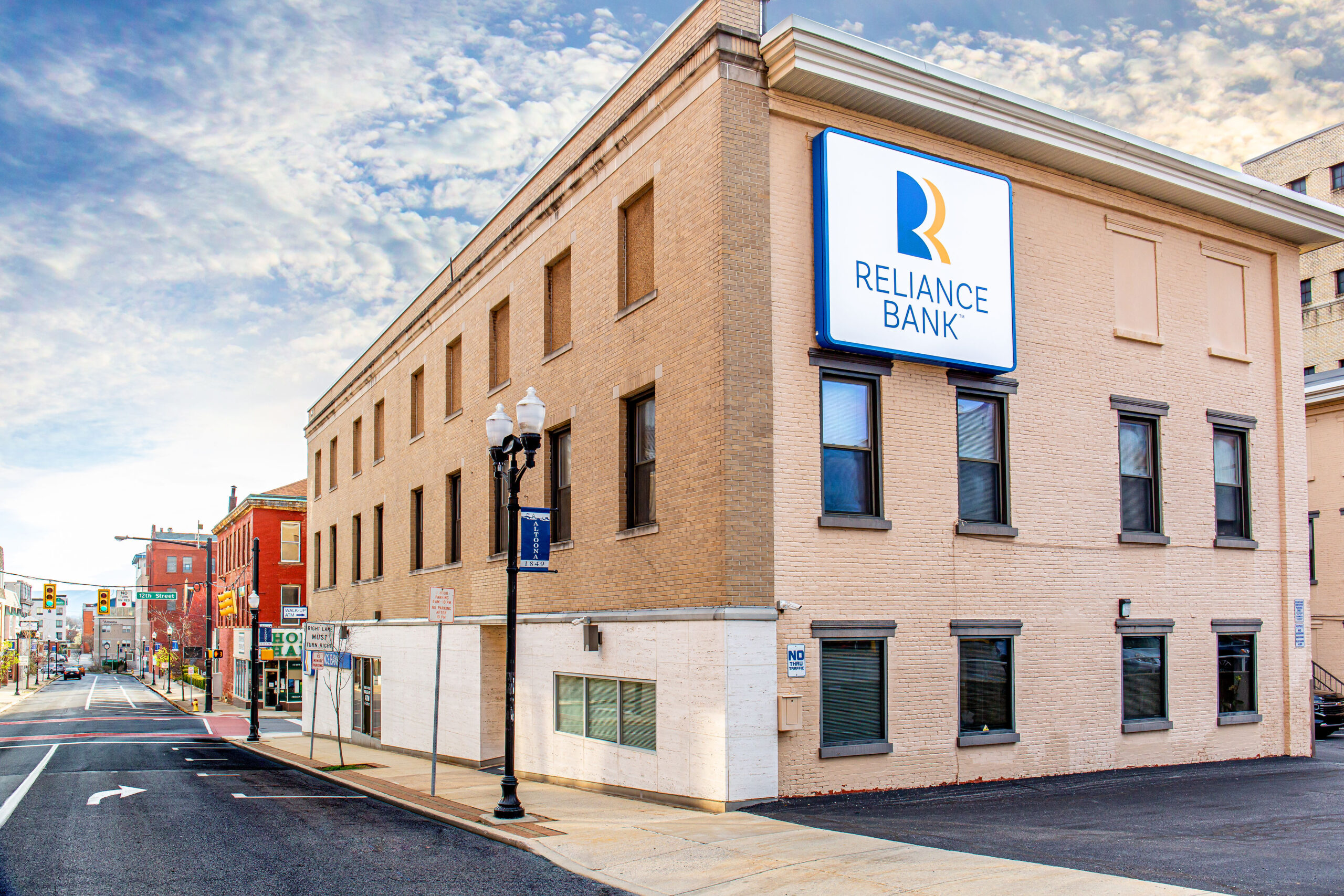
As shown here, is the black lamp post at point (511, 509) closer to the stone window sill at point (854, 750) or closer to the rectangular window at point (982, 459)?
the stone window sill at point (854, 750)

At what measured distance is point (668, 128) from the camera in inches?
615

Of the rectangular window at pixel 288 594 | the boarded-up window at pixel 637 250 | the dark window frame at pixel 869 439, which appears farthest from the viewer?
the rectangular window at pixel 288 594

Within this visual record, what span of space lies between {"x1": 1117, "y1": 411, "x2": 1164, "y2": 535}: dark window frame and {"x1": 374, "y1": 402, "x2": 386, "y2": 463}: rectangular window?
2140 cm

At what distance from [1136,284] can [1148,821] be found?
9.90 metres

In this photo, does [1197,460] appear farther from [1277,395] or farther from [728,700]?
[728,700]

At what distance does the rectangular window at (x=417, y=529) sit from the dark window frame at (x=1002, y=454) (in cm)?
1549

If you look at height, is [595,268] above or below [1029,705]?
above

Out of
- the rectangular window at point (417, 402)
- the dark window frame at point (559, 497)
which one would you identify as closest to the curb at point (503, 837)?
the dark window frame at point (559, 497)

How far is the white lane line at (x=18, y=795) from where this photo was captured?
15.3 meters

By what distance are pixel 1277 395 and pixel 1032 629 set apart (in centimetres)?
827

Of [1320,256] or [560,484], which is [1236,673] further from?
[1320,256]

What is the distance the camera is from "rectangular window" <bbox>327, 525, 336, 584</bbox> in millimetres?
36125

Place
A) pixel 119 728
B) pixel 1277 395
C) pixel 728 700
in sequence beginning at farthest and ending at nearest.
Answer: pixel 119 728
pixel 1277 395
pixel 728 700

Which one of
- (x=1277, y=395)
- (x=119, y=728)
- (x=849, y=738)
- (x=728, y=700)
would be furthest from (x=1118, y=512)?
(x=119, y=728)
